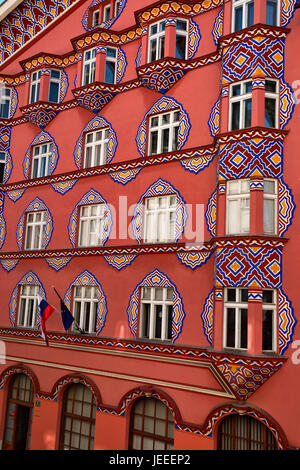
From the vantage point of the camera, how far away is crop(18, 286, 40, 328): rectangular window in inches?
784

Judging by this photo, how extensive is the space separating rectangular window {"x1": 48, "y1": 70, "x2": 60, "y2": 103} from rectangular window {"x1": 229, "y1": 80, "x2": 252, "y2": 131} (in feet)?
31.1

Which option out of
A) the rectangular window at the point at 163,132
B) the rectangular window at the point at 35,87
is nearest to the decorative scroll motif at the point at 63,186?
the rectangular window at the point at 163,132

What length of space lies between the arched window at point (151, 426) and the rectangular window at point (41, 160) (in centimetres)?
1068

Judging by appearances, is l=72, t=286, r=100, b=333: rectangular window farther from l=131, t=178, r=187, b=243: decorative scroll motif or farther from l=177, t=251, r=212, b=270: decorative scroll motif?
l=177, t=251, r=212, b=270: decorative scroll motif

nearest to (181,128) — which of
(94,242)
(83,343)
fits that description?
(94,242)

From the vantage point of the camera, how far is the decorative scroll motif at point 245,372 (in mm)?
12727

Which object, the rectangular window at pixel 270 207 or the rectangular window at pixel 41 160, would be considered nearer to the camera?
the rectangular window at pixel 270 207

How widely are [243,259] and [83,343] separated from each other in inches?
290

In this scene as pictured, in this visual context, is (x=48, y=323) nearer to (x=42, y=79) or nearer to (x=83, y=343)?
(x=83, y=343)

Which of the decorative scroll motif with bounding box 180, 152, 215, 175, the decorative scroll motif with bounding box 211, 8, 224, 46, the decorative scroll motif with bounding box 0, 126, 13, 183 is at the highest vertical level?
the decorative scroll motif with bounding box 211, 8, 224, 46

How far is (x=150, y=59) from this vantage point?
57.6ft

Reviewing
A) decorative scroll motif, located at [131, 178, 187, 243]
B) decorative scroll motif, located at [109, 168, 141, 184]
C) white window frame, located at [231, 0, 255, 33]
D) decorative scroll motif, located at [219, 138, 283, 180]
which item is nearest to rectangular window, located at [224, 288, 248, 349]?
decorative scroll motif, located at [131, 178, 187, 243]

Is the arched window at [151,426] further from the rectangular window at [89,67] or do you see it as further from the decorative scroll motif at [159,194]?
the rectangular window at [89,67]

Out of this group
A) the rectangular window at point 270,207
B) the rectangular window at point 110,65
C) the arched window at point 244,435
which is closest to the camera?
the arched window at point 244,435
